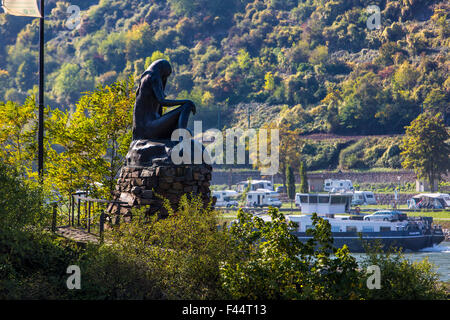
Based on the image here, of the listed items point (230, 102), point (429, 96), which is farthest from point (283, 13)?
point (429, 96)

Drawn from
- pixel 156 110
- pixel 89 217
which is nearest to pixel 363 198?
pixel 156 110

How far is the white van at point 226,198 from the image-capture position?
62188mm

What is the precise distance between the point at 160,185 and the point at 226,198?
2034 inches

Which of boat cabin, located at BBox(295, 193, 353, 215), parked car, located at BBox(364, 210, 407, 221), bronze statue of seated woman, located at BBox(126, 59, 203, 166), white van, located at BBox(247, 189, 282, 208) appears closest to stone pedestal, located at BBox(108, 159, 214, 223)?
bronze statue of seated woman, located at BBox(126, 59, 203, 166)

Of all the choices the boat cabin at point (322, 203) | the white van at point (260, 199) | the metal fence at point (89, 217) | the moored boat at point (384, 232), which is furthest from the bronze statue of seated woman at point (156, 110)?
the white van at point (260, 199)

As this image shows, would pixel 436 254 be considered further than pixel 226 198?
No

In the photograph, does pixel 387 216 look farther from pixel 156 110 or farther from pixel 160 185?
pixel 160 185

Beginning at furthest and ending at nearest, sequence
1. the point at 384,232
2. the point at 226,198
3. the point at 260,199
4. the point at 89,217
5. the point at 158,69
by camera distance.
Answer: the point at 226,198 < the point at 260,199 < the point at 384,232 < the point at 158,69 < the point at 89,217

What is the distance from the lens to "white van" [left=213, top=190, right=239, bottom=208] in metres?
62.2

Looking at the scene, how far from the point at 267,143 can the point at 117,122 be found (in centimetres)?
5529

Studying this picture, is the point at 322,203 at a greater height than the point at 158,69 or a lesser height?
lesser

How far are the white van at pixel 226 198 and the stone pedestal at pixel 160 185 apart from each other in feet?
150

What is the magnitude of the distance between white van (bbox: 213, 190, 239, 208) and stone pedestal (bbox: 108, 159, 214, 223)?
45831 mm

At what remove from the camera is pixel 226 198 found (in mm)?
66312
